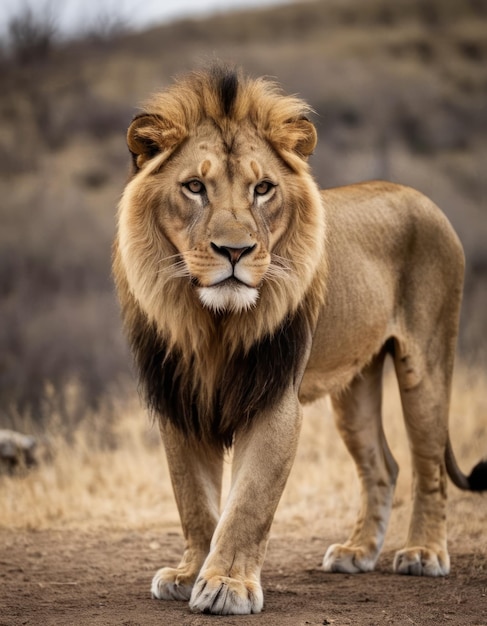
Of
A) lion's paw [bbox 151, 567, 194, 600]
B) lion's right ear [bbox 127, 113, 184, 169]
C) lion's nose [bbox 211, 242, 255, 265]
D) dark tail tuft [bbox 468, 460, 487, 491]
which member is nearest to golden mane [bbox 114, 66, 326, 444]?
lion's right ear [bbox 127, 113, 184, 169]

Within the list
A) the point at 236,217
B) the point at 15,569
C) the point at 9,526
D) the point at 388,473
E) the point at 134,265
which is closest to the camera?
the point at 236,217

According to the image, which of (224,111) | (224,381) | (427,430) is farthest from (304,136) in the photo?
(427,430)

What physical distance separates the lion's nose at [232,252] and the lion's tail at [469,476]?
2162 millimetres

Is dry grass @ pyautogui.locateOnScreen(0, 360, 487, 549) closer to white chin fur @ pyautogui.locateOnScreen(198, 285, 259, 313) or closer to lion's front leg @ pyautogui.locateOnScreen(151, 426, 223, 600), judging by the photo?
lion's front leg @ pyautogui.locateOnScreen(151, 426, 223, 600)

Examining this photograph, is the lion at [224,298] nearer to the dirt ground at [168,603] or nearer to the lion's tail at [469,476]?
the dirt ground at [168,603]

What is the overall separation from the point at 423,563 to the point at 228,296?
193 centimetres

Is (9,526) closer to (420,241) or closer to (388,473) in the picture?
(388,473)

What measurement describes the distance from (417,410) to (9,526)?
2.41m

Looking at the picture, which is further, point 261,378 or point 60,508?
point 60,508

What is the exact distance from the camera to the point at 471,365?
1092 centimetres

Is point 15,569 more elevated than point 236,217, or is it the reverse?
point 236,217

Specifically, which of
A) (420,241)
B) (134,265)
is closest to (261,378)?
(134,265)

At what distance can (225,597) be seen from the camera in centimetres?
352

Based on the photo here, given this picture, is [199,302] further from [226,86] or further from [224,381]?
[226,86]
